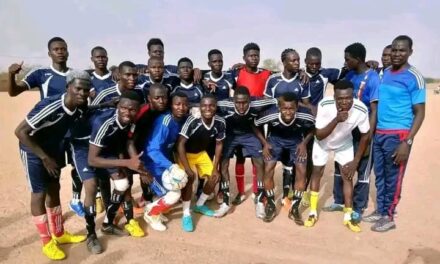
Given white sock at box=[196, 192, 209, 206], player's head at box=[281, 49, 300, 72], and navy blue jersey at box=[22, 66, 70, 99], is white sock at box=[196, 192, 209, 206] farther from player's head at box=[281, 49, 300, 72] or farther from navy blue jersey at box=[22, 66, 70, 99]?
navy blue jersey at box=[22, 66, 70, 99]

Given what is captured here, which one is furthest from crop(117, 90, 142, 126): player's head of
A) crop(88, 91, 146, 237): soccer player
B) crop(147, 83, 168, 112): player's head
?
crop(147, 83, 168, 112): player's head

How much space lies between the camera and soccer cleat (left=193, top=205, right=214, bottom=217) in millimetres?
6211

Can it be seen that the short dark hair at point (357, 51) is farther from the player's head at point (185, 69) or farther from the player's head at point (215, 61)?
the player's head at point (185, 69)

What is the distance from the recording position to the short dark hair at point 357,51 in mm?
5957

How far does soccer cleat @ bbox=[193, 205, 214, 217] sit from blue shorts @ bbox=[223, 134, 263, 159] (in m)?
0.86

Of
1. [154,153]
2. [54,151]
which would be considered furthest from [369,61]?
A: [54,151]

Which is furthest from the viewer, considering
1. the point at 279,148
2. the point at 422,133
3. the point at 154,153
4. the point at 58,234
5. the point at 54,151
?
the point at 422,133

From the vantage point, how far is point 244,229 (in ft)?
18.8

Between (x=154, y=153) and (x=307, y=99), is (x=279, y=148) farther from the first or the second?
(x=154, y=153)

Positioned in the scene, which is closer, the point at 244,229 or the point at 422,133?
the point at 244,229

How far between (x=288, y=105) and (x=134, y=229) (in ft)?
8.61

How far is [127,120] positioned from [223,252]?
6.40ft

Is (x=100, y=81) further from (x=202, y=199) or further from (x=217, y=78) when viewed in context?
(x=202, y=199)

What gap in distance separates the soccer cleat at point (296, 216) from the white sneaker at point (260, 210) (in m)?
0.39
